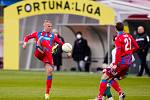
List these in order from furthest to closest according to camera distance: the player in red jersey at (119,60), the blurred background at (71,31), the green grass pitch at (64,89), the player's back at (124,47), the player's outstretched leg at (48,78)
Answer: the blurred background at (71,31) < the green grass pitch at (64,89) < the player's outstretched leg at (48,78) < the player's back at (124,47) < the player in red jersey at (119,60)

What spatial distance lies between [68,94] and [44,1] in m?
15.0

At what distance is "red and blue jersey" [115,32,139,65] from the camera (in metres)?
16.1

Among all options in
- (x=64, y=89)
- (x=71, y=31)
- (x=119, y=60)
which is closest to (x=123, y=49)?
(x=119, y=60)

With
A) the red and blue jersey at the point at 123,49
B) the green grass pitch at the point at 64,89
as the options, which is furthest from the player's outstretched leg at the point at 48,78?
the red and blue jersey at the point at 123,49

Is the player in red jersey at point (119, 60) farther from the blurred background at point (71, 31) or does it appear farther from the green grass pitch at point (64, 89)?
the blurred background at point (71, 31)

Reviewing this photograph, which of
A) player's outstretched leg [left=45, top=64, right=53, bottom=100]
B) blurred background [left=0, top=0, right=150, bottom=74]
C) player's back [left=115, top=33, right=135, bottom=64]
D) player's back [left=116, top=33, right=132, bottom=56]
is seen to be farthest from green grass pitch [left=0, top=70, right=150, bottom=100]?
blurred background [left=0, top=0, right=150, bottom=74]

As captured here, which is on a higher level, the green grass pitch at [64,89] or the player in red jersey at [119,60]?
the player in red jersey at [119,60]

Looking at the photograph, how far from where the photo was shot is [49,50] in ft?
60.4

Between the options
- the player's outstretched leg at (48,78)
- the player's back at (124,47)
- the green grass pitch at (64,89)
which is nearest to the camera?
the player's back at (124,47)

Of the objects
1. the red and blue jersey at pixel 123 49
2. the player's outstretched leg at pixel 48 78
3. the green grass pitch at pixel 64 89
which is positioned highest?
the red and blue jersey at pixel 123 49

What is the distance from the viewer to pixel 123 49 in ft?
53.4

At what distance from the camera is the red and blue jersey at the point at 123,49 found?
16078mm

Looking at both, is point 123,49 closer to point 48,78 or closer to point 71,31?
point 48,78

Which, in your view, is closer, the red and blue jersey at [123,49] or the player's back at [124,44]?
the red and blue jersey at [123,49]
